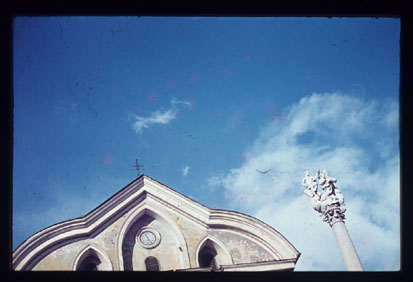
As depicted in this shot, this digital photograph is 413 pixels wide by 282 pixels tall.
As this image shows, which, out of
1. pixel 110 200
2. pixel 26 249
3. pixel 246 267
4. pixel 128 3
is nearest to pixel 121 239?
pixel 110 200

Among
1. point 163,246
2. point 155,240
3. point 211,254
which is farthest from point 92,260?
point 211,254

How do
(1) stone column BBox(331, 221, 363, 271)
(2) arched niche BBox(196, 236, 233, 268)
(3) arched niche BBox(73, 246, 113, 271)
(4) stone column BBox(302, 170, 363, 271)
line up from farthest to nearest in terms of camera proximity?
→ (2) arched niche BBox(196, 236, 233, 268)
(3) arched niche BBox(73, 246, 113, 271)
(4) stone column BBox(302, 170, 363, 271)
(1) stone column BBox(331, 221, 363, 271)

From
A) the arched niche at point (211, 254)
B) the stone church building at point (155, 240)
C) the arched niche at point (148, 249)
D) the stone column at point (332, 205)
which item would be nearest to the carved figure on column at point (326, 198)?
the stone column at point (332, 205)

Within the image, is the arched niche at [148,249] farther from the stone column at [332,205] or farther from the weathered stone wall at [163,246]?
the stone column at [332,205]

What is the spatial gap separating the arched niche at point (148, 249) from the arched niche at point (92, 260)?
35 cm

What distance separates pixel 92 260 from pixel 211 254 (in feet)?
9.58

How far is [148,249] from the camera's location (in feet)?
45.3

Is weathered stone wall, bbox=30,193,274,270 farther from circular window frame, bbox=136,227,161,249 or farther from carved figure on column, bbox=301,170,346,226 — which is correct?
carved figure on column, bbox=301,170,346,226

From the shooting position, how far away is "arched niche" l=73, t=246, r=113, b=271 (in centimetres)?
1324

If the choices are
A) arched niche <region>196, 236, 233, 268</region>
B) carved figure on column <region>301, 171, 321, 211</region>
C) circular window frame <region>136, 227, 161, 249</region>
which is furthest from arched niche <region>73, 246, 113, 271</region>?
carved figure on column <region>301, 171, 321, 211</region>

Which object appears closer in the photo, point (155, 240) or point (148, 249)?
point (148, 249)

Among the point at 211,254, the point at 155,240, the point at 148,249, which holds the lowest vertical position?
the point at 211,254

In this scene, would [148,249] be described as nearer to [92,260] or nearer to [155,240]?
[155,240]
